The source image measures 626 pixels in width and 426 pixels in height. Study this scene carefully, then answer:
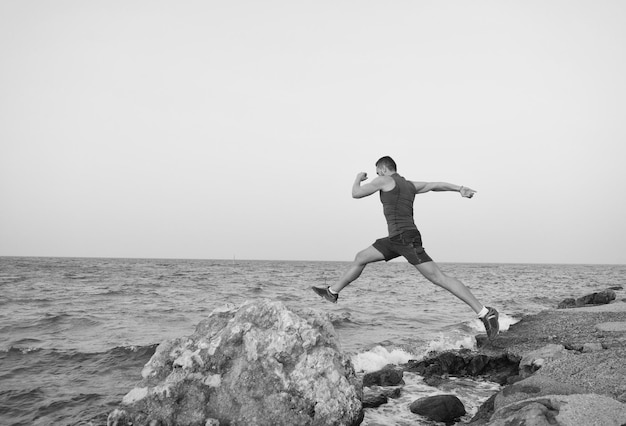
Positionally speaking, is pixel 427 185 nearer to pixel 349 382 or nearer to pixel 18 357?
pixel 349 382

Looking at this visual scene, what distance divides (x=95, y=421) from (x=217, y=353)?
91.3 inches

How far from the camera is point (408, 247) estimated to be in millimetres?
5578

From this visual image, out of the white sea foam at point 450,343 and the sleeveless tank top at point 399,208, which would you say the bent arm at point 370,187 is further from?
the white sea foam at point 450,343

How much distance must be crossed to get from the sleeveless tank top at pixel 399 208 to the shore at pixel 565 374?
7.01ft

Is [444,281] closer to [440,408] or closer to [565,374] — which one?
[440,408]

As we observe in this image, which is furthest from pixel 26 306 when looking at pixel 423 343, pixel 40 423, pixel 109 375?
pixel 423 343

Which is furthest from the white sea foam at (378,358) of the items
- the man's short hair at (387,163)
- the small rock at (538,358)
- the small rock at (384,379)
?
the man's short hair at (387,163)

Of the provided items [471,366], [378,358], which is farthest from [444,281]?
[378,358]

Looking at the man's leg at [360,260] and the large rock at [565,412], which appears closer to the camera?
the large rock at [565,412]

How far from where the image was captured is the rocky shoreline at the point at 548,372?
3.71m

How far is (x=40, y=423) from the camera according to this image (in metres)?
5.75

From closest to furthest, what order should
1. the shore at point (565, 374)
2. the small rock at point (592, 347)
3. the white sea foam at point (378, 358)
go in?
the shore at point (565, 374), the small rock at point (592, 347), the white sea foam at point (378, 358)

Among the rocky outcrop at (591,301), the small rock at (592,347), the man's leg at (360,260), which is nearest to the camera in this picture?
the man's leg at (360,260)

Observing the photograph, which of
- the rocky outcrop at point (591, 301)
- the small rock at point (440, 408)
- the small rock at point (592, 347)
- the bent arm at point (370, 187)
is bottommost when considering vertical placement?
the small rock at point (440, 408)
